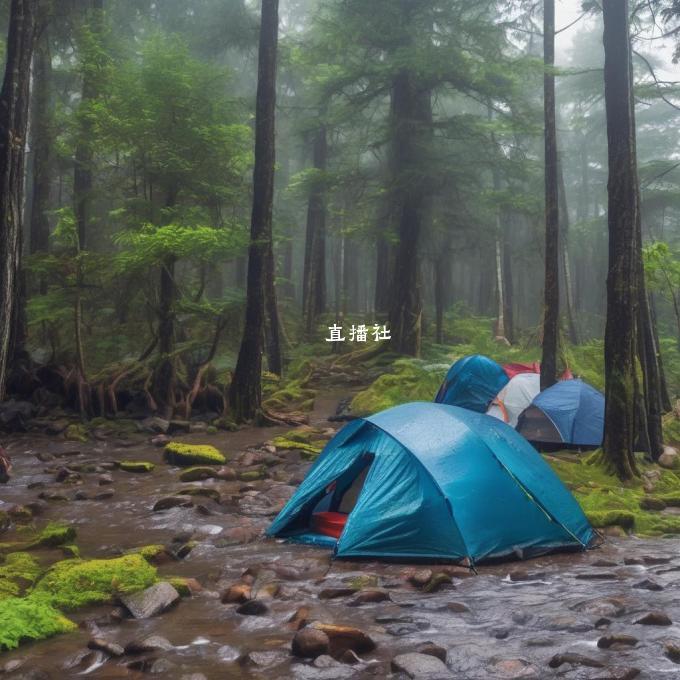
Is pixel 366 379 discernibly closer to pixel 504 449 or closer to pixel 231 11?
pixel 231 11

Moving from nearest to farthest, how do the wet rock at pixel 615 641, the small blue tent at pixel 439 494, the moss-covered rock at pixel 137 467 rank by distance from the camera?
the wet rock at pixel 615 641 < the small blue tent at pixel 439 494 < the moss-covered rock at pixel 137 467

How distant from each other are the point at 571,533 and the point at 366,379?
13.5m

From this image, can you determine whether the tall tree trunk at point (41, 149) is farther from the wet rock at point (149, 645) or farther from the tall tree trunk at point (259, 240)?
the wet rock at point (149, 645)

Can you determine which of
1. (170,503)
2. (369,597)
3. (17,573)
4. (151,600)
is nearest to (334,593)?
(369,597)

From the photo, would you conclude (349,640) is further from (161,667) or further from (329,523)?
(329,523)

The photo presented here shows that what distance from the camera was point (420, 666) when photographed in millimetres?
4449

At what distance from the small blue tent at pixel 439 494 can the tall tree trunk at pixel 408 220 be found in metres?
14.3

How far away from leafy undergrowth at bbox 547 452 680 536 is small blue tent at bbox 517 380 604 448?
4.97ft

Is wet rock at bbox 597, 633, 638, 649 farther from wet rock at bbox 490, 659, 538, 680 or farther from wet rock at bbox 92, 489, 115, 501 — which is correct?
wet rock at bbox 92, 489, 115, 501

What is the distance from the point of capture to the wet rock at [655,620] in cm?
513

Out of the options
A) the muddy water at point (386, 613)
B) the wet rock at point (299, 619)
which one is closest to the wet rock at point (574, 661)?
the muddy water at point (386, 613)

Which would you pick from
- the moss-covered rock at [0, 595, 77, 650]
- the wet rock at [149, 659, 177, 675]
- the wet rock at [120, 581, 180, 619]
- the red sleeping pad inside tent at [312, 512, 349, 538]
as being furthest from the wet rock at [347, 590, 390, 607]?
the moss-covered rock at [0, 595, 77, 650]

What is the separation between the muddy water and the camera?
14.9 feet

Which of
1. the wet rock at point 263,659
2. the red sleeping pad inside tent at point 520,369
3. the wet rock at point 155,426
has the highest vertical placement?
the red sleeping pad inside tent at point 520,369
